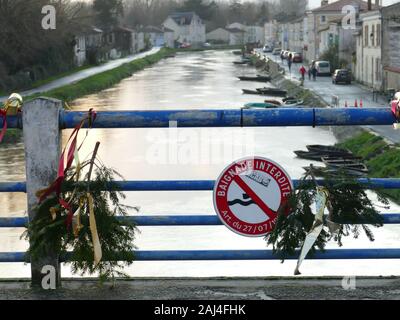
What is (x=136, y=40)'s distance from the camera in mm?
142500

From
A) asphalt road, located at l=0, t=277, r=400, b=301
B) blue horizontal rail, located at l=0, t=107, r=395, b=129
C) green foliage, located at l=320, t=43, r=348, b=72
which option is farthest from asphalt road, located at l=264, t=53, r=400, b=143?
asphalt road, located at l=0, t=277, r=400, b=301

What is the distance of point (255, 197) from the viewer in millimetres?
4672

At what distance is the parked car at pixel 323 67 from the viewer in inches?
2657

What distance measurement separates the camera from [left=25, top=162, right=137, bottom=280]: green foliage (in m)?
4.47

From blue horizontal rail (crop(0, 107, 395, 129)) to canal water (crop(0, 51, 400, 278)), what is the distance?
31.6 ft

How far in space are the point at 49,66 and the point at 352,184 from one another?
6618 centimetres

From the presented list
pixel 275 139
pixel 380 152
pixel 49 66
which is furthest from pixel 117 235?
pixel 49 66

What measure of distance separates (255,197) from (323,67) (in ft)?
211

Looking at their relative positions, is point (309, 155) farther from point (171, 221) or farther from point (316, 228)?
point (316, 228)

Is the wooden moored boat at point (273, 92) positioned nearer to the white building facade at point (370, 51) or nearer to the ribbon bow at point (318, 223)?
the white building facade at point (370, 51)

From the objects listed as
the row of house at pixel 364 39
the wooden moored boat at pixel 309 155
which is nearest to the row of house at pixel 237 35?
the row of house at pixel 364 39

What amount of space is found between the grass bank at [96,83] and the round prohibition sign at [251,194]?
32618 millimetres

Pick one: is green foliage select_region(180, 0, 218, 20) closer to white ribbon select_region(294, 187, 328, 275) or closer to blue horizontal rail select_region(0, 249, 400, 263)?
blue horizontal rail select_region(0, 249, 400, 263)
